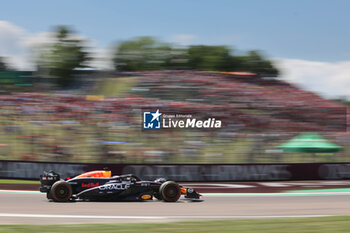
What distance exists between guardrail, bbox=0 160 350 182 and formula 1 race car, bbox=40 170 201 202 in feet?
16.3

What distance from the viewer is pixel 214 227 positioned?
265 inches

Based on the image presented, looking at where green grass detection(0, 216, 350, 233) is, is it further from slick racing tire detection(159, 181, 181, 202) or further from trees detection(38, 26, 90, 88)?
trees detection(38, 26, 90, 88)

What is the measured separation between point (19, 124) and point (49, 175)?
11.8 metres

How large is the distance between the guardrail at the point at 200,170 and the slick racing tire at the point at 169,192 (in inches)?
203

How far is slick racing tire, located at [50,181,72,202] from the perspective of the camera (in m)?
9.84

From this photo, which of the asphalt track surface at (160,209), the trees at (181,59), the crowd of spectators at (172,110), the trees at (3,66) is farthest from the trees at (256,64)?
the asphalt track surface at (160,209)

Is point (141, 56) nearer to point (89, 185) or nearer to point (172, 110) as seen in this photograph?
point (172, 110)

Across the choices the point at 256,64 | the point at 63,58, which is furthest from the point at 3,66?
the point at 256,64

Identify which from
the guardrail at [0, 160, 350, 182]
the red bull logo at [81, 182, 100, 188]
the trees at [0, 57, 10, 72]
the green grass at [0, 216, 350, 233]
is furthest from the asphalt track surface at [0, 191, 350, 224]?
the trees at [0, 57, 10, 72]

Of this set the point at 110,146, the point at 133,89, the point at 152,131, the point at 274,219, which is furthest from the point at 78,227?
the point at 133,89

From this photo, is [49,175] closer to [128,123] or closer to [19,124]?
[19,124]

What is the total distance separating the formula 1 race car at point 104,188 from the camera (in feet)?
32.3

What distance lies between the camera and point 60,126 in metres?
20.9

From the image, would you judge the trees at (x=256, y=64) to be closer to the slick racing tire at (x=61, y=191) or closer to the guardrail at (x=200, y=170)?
the guardrail at (x=200, y=170)
